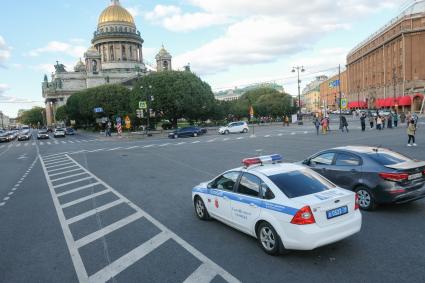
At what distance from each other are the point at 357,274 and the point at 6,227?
318 inches

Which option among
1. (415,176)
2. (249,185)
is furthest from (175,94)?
(249,185)

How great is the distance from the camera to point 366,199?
8305 millimetres

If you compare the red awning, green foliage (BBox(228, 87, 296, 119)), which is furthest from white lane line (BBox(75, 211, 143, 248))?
the red awning

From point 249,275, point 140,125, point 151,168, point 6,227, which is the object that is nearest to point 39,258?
point 6,227

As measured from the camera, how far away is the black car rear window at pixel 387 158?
27.0 feet

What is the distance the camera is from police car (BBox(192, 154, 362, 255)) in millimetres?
5602

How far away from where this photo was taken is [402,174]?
25.3 feet

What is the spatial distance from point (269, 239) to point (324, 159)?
4.20 meters

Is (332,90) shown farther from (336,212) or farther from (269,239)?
(269,239)

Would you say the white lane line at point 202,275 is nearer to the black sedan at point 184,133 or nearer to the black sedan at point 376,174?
the black sedan at point 376,174

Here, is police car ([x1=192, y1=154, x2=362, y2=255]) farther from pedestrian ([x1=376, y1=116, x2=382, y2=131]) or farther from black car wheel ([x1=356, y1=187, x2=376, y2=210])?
pedestrian ([x1=376, y1=116, x2=382, y2=131])

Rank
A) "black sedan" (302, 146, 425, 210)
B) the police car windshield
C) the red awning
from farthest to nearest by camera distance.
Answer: the red awning → "black sedan" (302, 146, 425, 210) → the police car windshield

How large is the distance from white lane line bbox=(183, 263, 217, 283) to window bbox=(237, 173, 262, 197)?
5.30 feet

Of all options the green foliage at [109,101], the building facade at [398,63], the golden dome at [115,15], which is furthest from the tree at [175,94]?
the golden dome at [115,15]
